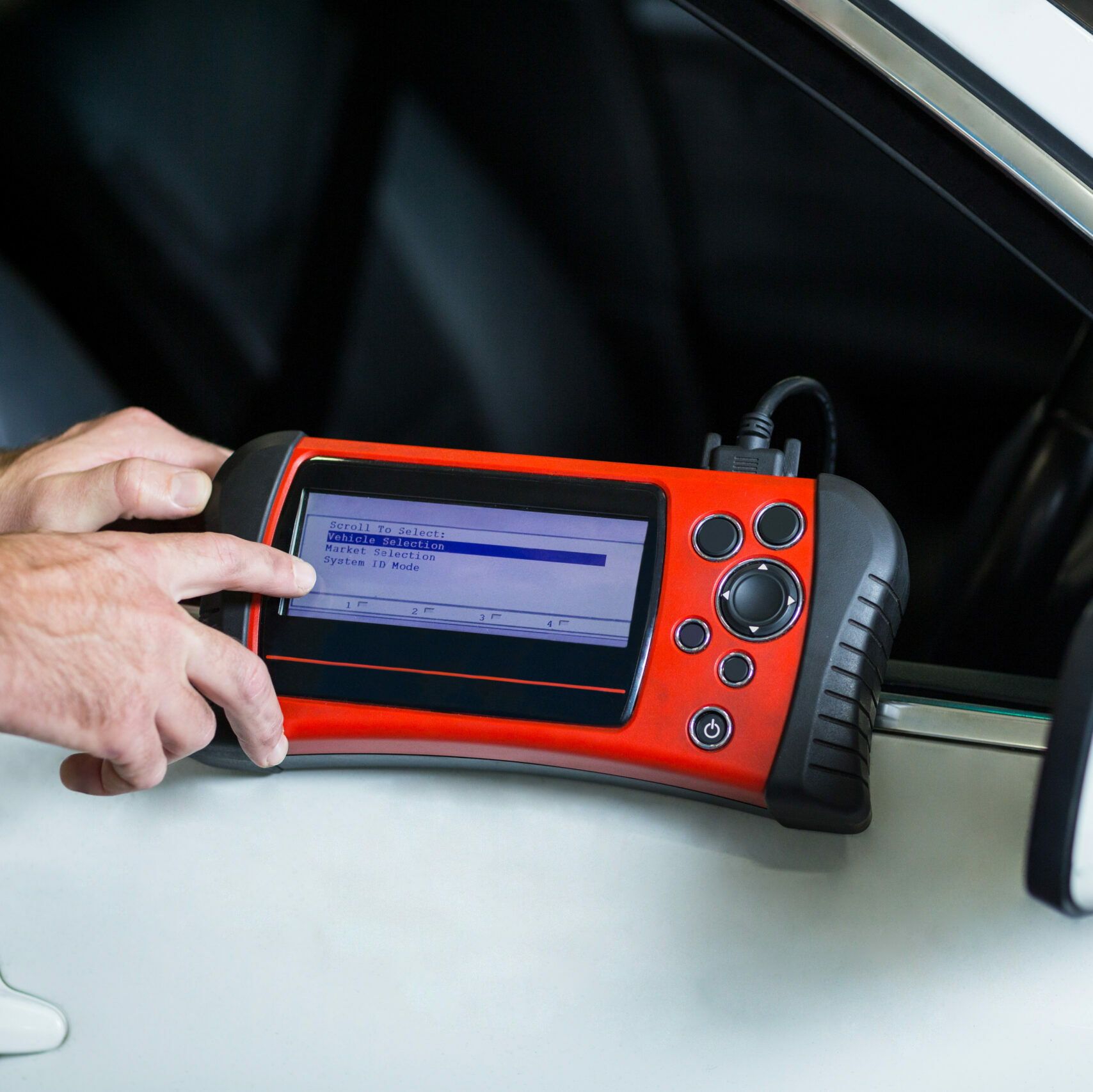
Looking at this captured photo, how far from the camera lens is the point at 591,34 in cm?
140

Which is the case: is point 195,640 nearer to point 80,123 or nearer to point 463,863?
point 463,863

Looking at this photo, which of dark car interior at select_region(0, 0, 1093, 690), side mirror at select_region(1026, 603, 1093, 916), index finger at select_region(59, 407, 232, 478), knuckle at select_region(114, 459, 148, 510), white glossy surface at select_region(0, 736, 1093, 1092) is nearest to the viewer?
side mirror at select_region(1026, 603, 1093, 916)

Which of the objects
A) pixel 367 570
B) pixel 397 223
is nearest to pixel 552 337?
pixel 397 223

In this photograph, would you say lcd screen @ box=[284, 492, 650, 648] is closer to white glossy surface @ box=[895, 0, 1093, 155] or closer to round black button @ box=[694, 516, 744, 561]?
round black button @ box=[694, 516, 744, 561]

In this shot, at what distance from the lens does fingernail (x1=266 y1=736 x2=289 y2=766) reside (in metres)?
0.59

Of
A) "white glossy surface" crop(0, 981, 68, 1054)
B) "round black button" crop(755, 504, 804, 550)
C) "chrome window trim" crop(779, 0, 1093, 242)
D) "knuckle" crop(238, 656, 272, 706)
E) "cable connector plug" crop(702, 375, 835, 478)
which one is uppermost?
"chrome window trim" crop(779, 0, 1093, 242)

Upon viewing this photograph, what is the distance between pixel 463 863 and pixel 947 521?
3.32 ft

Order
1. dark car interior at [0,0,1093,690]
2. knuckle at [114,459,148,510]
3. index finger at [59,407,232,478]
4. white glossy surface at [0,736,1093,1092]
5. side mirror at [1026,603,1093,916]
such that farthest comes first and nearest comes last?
dark car interior at [0,0,1093,690]
index finger at [59,407,232,478]
knuckle at [114,459,148,510]
white glossy surface at [0,736,1093,1092]
side mirror at [1026,603,1093,916]

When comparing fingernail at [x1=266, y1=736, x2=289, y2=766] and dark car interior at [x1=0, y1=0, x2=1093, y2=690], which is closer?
fingernail at [x1=266, y1=736, x2=289, y2=766]

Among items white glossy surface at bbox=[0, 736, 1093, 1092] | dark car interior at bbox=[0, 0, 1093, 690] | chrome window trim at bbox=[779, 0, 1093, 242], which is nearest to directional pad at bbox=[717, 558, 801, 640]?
white glossy surface at bbox=[0, 736, 1093, 1092]

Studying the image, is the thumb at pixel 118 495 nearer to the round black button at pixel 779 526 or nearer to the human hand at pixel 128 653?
the human hand at pixel 128 653

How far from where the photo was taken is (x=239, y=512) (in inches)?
24.7

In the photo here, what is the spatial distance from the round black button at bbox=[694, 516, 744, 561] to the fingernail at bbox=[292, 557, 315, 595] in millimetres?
231

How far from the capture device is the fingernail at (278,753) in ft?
1.93
